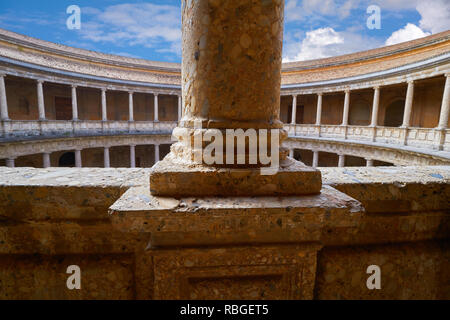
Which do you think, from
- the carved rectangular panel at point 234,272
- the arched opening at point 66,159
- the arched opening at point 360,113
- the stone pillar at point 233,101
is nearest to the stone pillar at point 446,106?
the arched opening at point 360,113

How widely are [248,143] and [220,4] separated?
0.85 meters

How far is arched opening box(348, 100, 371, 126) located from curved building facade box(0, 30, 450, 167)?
7 cm

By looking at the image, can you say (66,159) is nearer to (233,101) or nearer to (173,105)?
(173,105)

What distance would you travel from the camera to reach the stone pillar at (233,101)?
1.46m

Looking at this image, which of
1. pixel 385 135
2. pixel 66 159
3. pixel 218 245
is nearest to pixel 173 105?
pixel 66 159

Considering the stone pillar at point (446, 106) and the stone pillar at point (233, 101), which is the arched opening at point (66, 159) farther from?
the stone pillar at point (446, 106)

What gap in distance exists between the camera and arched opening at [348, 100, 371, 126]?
19234mm

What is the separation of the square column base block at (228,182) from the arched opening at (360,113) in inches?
825

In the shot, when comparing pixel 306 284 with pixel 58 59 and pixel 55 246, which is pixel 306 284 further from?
pixel 58 59

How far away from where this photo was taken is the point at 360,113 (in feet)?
64.4

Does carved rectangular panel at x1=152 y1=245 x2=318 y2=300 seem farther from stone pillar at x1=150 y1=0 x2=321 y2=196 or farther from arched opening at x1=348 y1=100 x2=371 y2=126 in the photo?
arched opening at x1=348 y1=100 x2=371 y2=126

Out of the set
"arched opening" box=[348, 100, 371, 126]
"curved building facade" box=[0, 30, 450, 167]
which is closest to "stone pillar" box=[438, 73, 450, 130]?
"curved building facade" box=[0, 30, 450, 167]

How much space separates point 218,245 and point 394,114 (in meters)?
21.4

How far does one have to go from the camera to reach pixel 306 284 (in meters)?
1.51
